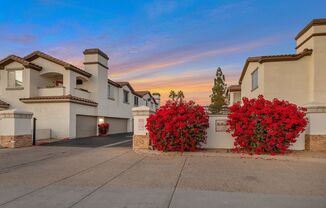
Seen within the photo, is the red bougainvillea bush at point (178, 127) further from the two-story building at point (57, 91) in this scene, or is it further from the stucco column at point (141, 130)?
the two-story building at point (57, 91)

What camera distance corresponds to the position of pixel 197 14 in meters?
16.7

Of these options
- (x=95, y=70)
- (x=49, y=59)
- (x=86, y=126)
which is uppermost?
(x=49, y=59)

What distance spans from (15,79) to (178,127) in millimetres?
18222

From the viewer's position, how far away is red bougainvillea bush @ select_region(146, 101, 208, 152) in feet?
41.5

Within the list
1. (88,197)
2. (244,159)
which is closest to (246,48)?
(244,159)

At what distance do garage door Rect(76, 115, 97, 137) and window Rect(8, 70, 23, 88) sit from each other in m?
6.06

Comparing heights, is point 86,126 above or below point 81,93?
below

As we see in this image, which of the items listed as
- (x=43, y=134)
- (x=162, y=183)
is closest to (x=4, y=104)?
(x=43, y=134)

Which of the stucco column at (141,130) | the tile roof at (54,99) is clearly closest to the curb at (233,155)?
the stucco column at (141,130)

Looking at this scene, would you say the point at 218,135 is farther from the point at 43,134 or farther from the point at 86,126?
the point at 86,126

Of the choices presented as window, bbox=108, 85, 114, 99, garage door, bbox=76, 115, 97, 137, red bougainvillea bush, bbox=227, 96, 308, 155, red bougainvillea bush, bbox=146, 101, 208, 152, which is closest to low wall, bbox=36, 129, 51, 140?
garage door, bbox=76, 115, 97, 137

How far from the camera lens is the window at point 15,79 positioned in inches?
915

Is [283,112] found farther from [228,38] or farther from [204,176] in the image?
[228,38]

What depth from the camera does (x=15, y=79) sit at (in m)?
23.6
